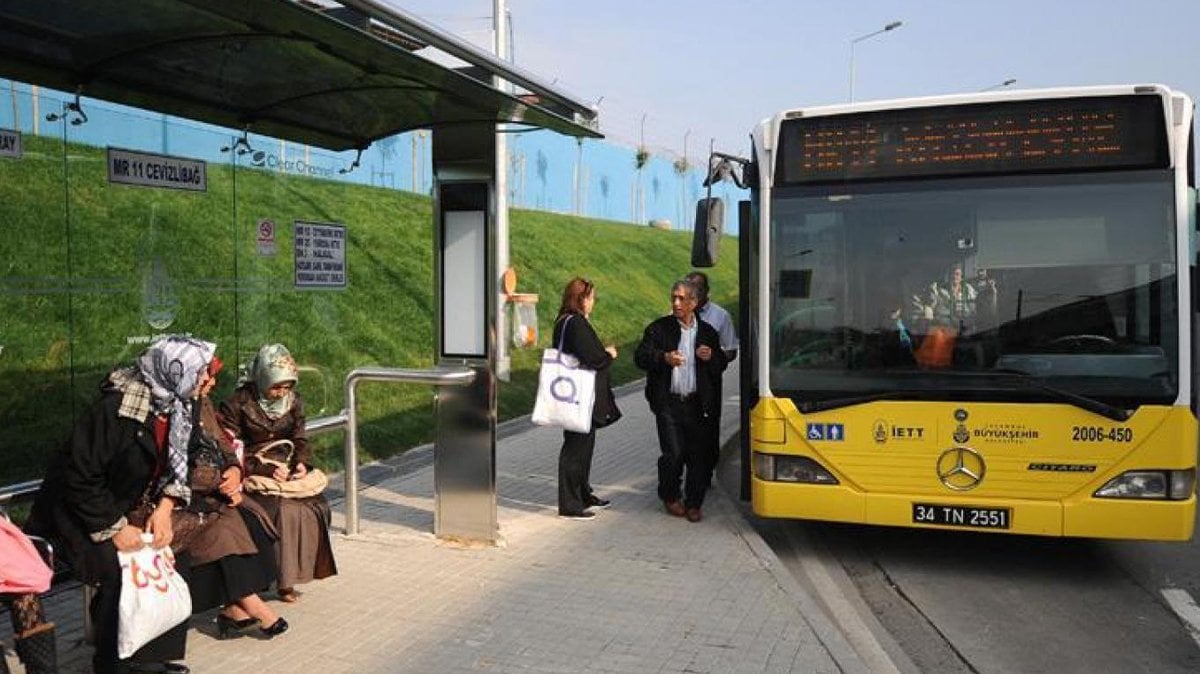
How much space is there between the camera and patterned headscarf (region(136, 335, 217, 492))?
12.7ft

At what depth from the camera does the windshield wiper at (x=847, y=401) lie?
5938mm

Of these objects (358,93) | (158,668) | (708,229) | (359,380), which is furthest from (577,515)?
(158,668)

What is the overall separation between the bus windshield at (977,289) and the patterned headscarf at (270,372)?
115 inches

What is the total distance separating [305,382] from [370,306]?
6.64 meters

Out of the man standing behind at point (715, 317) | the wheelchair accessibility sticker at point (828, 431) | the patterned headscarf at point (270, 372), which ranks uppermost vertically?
the man standing behind at point (715, 317)

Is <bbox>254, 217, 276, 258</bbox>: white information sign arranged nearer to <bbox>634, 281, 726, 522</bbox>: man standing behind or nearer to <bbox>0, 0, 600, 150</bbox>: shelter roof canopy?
Result: <bbox>0, 0, 600, 150</bbox>: shelter roof canopy

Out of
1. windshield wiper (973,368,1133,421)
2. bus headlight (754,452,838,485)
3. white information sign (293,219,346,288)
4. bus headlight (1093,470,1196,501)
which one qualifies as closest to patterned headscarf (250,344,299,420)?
white information sign (293,219,346,288)

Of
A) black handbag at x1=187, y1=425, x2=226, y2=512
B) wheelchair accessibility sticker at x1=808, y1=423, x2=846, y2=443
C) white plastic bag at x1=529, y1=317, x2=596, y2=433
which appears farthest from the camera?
white plastic bag at x1=529, y1=317, x2=596, y2=433

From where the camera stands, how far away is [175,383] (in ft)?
12.8

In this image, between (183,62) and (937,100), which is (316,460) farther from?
(937,100)

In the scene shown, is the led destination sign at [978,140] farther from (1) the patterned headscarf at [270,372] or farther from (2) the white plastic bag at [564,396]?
(1) the patterned headscarf at [270,372]

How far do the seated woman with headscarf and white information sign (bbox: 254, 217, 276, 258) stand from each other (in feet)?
8.20

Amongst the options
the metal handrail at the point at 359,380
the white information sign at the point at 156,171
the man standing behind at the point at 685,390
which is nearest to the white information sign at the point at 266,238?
the white information sign at the point at 156,171

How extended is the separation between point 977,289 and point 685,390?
2.18m
